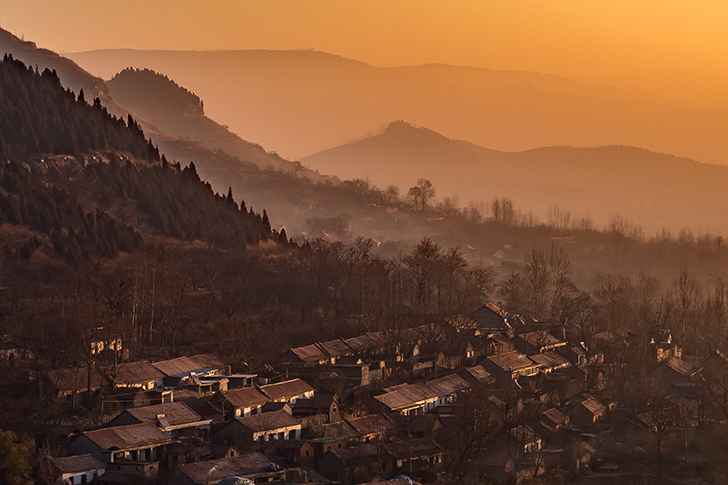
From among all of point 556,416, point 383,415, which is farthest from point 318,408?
point 556,416

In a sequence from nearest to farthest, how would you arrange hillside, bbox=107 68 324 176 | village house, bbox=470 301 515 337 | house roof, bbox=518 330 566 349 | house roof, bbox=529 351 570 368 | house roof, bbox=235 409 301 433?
house roof, bbox=235 409 301 433 → house roof, bbox=529 351 570 368 → house roof, bbox=518 330 566 349 → village house, bbox=470 301 515 337 → hillside, bbox=107 68 324 176

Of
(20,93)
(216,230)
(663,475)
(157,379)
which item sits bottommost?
(663,475)

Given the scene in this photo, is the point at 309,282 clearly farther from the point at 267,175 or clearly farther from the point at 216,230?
the point at 267,175

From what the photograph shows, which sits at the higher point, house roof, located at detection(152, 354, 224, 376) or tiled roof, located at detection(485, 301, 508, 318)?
tiled roof, located at detection(485, 301, 508, 318)

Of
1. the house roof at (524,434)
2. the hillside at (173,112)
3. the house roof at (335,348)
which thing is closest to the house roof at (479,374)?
the house roof at (335,348)

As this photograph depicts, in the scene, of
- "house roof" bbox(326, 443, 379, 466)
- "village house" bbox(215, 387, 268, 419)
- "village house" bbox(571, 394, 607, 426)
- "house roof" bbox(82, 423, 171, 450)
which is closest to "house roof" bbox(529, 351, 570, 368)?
"village house" bbox(571, 394, 607, 426)

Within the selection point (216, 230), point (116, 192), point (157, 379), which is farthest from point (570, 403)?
point (116, 192)

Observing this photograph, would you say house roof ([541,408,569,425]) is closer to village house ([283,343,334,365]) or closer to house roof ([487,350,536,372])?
house roof ([487,350,536,372])
